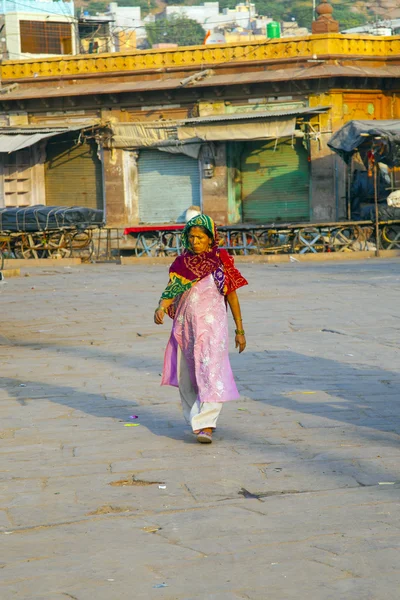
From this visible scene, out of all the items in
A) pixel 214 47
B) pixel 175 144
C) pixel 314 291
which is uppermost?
pixel 214 47

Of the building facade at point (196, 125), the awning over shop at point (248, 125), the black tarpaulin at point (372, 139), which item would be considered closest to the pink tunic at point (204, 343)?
the black tarpaulin at point (372, 139)

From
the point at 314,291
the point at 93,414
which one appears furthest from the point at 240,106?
the point at 93,414

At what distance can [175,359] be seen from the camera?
250 inches

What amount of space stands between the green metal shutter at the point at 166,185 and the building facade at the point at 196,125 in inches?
1.1

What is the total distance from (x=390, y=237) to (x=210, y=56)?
7034mm

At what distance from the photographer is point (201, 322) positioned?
623cm

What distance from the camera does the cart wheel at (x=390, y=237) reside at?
22219mm

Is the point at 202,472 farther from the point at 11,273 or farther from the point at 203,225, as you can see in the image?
the point at 11,273

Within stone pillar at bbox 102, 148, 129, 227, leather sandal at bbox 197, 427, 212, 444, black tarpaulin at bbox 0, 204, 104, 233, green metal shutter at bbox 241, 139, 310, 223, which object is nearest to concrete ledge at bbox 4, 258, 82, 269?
black tarpaulin at bbox 0, 204, 104, 233

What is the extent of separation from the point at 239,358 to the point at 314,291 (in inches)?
217

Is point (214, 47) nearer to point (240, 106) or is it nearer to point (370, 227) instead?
point (240, 106)

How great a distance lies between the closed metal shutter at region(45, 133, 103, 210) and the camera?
27922mm

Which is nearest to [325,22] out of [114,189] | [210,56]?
[210,56]

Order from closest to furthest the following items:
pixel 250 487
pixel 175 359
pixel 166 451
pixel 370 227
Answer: pixel 250 487 < pixel 166 451 < pixel 175 359 < pixel 370 227
